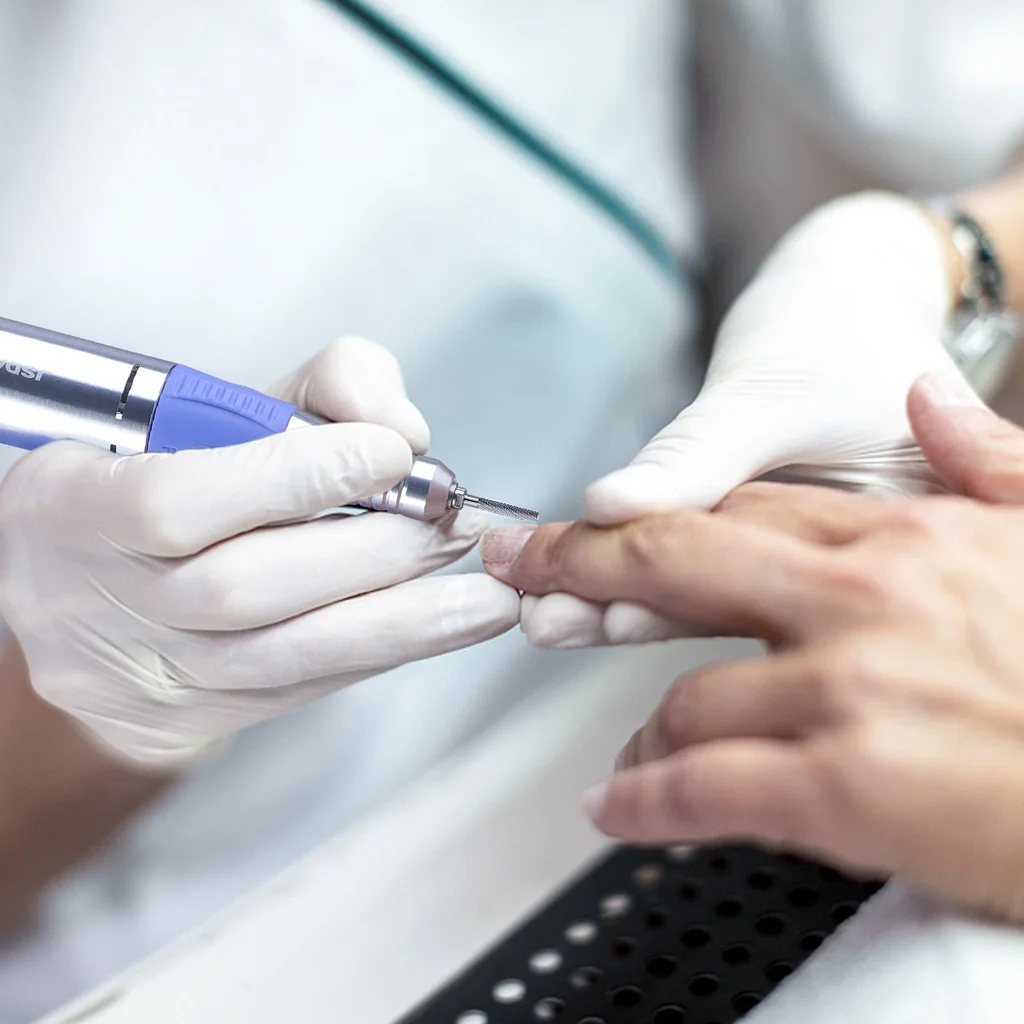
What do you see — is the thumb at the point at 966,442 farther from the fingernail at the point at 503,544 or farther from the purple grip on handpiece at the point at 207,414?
the purple grip on handpiece at the point at 207,414

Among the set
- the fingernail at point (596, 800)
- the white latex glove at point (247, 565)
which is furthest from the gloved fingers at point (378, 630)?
the fingernail at point (596, 800)

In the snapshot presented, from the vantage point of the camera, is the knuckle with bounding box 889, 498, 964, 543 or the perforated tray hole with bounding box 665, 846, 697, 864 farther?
the perforated tray hole with bounding box 665, 846, 697, 864

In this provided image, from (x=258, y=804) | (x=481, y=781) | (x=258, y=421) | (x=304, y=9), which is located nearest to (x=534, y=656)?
(x=481, y=781)

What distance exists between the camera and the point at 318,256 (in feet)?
2.36

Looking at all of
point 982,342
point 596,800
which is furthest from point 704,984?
point 982,342

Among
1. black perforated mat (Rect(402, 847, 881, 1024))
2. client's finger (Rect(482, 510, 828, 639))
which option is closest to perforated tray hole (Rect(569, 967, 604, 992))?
black perforated mat (Rect(402, 847, 881, 1024))

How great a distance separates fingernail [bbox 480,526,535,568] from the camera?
0.52 m

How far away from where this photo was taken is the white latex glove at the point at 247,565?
1.59ft

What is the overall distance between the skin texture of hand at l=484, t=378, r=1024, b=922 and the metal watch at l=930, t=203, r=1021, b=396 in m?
0.29

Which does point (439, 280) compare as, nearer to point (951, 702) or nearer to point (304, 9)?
point (304, 9)

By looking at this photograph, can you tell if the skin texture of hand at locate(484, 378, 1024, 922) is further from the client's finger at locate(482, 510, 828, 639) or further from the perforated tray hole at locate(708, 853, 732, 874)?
the perforated tray hole at locate(708, 853, 732, 874)

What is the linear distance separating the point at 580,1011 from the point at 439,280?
0.49 m

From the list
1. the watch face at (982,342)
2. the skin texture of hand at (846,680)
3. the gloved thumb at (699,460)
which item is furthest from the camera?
the watch face at (982,342)

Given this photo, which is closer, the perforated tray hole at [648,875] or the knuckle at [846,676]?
the knuckle at [846,676]
